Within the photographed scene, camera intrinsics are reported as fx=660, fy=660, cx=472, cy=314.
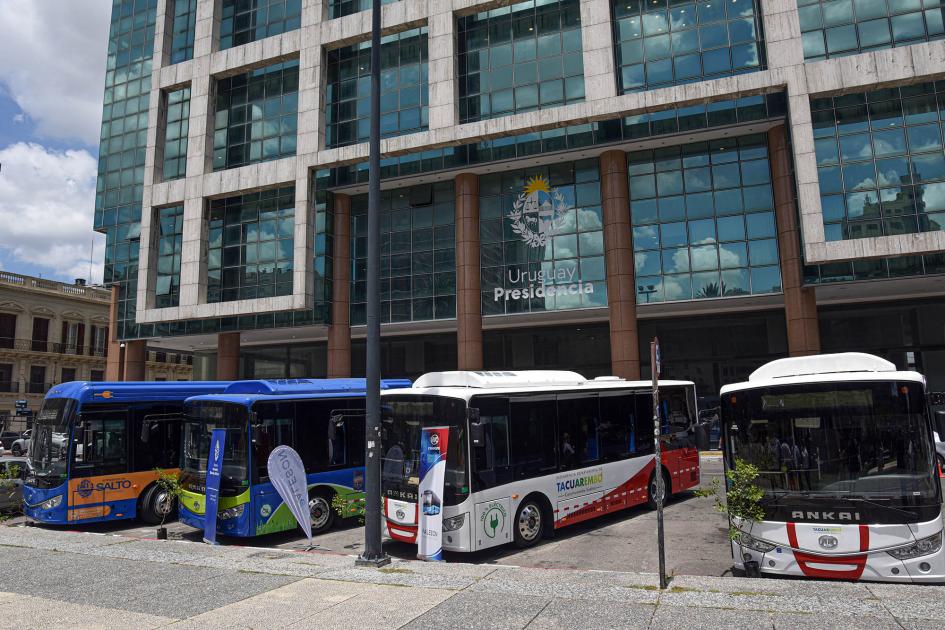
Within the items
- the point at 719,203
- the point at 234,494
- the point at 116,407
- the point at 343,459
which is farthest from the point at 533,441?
the point at 719,203

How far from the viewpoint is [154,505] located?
15.7 m

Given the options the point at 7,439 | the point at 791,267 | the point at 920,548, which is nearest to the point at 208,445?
the point at 920,548

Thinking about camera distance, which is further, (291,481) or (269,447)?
(269,447)

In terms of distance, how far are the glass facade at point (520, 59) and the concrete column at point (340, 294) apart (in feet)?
27.9

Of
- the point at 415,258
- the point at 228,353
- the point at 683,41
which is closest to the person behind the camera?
the point at 683,41

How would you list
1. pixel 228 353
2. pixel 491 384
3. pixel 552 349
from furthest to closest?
pixel 228 353 → pixel 552 349 → pixel 491 384

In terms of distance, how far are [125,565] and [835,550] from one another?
10.1 m

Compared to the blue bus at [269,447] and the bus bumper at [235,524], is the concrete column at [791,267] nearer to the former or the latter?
the blue bus at [269,447]

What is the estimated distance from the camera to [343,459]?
14.8 m

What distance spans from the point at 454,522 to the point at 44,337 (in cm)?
A: 5450

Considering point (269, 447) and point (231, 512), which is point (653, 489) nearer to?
point (269, 447)

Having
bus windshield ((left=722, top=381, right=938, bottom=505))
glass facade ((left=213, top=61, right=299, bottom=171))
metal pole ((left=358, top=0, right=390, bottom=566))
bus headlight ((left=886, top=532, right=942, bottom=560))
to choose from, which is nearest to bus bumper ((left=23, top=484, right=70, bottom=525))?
metal pole ((left=358, top=0, right=390, bottom=566))

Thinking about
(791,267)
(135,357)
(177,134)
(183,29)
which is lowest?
(135,357)

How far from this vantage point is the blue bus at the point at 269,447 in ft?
42.8
